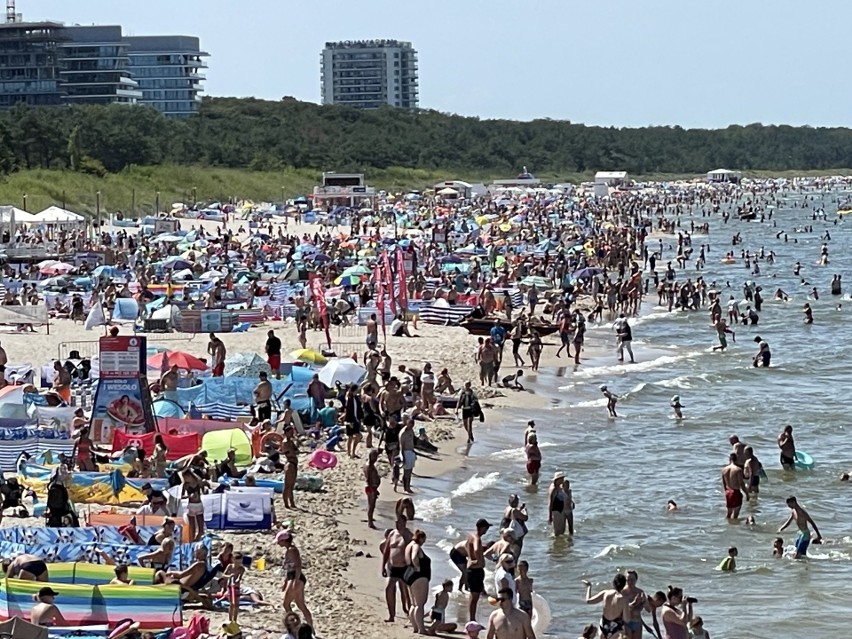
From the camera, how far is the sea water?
46.8ft

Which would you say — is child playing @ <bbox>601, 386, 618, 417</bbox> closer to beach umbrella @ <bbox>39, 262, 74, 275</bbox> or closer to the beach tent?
the beach tent

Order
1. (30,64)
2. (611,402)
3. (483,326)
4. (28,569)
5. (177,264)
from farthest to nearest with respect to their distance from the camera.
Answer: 1. (30,64)
2. (177,264)
3. (483,326)
4. (611,402)
5. (28,569)

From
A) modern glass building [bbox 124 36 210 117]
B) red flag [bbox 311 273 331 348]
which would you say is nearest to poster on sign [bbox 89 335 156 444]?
red flag [bbox 311 273 331 348]

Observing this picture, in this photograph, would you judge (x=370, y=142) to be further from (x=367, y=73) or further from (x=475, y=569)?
(x=475, y=569)

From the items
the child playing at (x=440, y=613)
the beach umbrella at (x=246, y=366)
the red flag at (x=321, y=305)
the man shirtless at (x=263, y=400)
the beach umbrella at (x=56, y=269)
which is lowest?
the child playing at (x=440, y=613)

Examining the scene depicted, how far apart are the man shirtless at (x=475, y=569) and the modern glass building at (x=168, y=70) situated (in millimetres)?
128812

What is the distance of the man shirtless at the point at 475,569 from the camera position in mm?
12453

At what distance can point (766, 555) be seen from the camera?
15.5m

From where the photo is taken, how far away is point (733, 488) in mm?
16969

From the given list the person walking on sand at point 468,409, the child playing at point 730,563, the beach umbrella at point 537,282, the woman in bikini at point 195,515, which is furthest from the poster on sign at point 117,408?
the beach umbrella at point 537,282

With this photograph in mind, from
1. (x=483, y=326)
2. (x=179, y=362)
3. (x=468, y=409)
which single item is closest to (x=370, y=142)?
(x=483, y=326)

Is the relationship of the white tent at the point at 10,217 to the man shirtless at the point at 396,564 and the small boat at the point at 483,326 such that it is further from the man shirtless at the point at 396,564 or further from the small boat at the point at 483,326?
the man shirtless at the point at 396,564

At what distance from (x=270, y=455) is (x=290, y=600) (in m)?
5.21

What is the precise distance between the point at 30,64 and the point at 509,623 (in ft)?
356
